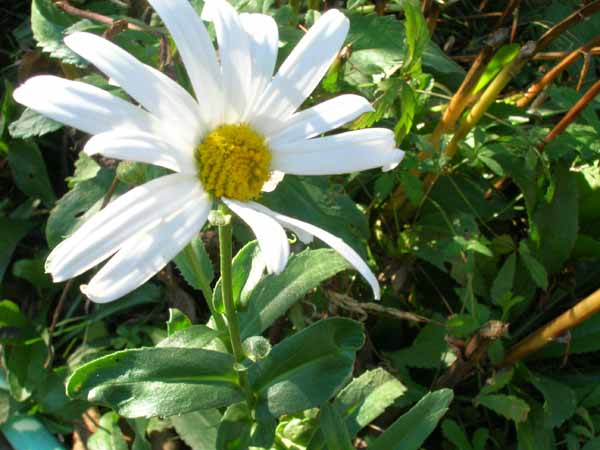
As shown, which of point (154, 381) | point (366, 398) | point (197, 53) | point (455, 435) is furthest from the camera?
point (455, 435)

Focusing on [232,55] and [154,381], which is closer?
[232,55]

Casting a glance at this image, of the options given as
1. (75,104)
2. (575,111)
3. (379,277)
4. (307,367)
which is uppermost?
(75,104)

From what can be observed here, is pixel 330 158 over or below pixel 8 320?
over

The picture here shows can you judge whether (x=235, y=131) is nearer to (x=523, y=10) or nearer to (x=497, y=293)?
(x=497, y=293)

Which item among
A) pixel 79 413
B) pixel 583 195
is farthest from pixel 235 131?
pixel 583 195

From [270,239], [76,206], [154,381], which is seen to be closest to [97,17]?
[76,206]

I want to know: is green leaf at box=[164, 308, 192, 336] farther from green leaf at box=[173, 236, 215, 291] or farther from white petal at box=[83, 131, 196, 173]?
white petal at box=[83, 131, 196, 173]

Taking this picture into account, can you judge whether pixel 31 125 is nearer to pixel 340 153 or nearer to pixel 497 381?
pixel 340 153
